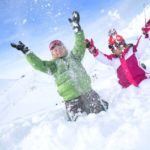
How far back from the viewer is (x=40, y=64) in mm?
7012

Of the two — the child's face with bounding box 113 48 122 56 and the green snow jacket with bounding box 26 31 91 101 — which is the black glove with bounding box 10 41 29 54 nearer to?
the green snow jacket with bounding box 26 31 91 101

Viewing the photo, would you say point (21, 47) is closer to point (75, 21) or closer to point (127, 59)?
point (75, 21)

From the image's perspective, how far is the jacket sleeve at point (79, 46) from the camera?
699 centimetres

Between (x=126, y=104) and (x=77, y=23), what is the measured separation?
2.06 meters

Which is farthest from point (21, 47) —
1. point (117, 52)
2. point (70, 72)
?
point (117, 52)

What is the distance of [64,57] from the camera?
7.16 m

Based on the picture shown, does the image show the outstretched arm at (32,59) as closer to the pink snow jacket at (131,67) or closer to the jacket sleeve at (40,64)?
the jacket sleeve at (40,64)

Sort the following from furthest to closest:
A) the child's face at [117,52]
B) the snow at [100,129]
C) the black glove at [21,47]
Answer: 1. the child's face at [117,52]
2. the black glove at [21,47]
3. the snow at [100,129]

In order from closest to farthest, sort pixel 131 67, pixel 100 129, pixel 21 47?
pixel 100 129, pixel 21 47, pixel 131 67

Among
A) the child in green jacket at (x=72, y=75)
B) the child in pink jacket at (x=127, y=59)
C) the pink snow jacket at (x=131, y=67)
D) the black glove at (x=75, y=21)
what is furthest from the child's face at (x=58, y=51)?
the pink snow jacket at (x=131, y=67)

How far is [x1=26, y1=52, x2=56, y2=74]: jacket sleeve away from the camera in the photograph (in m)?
6.91

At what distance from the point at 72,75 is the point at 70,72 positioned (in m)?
0.08

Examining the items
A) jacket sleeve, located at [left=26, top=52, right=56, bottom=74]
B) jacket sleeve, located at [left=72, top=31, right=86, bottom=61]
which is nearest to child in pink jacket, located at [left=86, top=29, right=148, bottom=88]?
jacket sleeve, located at [left=72, top=31, right=86, bottom=61]

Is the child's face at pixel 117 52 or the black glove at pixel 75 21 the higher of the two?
the black glove at pixel 75 21
